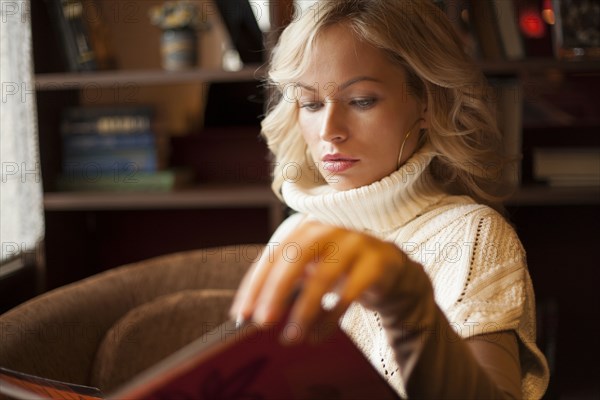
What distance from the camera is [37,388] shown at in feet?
2.61

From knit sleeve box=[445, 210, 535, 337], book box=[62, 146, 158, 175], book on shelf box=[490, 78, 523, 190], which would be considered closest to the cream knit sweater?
knit sleeve box=[445, 210, 535, 337]

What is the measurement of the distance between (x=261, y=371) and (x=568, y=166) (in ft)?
5.03

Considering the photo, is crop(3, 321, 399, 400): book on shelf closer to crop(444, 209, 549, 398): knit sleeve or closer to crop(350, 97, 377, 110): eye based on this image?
crop(444, 209, 549, 398): knit sleeve

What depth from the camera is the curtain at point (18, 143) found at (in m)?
1.78

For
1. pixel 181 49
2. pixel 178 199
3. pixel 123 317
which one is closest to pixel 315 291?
pixel 123 317

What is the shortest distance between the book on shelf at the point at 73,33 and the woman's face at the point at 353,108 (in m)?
1.08

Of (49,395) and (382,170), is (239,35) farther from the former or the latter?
(49,395)

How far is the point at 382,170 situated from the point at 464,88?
0.62 ft

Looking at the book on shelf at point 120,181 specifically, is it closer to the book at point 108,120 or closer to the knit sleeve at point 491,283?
A: the book at point 108,120

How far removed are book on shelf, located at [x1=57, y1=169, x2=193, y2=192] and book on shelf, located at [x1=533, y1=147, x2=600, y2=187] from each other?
3.46ft

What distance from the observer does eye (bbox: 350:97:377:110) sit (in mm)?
1017

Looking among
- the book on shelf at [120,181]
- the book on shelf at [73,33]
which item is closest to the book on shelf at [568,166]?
the book on shelf at [120,181]

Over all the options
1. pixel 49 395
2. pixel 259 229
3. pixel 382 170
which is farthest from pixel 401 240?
pixel 259 229

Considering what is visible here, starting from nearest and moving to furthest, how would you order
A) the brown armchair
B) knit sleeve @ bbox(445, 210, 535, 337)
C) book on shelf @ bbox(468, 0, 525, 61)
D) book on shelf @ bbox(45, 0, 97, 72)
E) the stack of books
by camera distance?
knit sleeve @ bbox(445, 210, 535, 337) → the brown armchair → book on shelf @ bbox(468, 0, 525, 61) → book on shelf @ bbox(45, 0, 97, 72) → the stack of books
